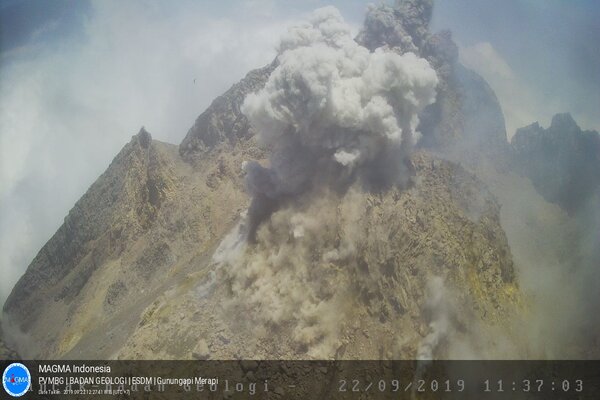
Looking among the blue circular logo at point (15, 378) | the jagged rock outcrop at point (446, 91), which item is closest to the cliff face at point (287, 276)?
the blue circular logo at point (15, 378)

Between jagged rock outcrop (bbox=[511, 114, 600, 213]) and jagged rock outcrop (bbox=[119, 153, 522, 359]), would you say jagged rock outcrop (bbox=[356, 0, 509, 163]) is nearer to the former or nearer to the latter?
jagged rock outcrop (bbox=[511, 114, 600, 213])

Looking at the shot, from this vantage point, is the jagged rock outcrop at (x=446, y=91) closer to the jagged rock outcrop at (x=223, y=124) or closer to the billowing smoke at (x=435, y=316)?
the jagged rock outcrop at (x=223, y=124)

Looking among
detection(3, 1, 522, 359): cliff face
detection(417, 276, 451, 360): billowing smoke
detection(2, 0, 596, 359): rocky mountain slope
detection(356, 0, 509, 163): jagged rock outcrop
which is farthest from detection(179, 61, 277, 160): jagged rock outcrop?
detection(417, 276, 451, 360): billowing smoke

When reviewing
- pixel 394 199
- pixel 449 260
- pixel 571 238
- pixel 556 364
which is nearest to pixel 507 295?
pixel 556 364

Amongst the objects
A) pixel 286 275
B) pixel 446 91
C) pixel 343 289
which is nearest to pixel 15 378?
pixel 286 275

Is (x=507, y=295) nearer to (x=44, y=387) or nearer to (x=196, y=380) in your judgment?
(x=196, y=380)
